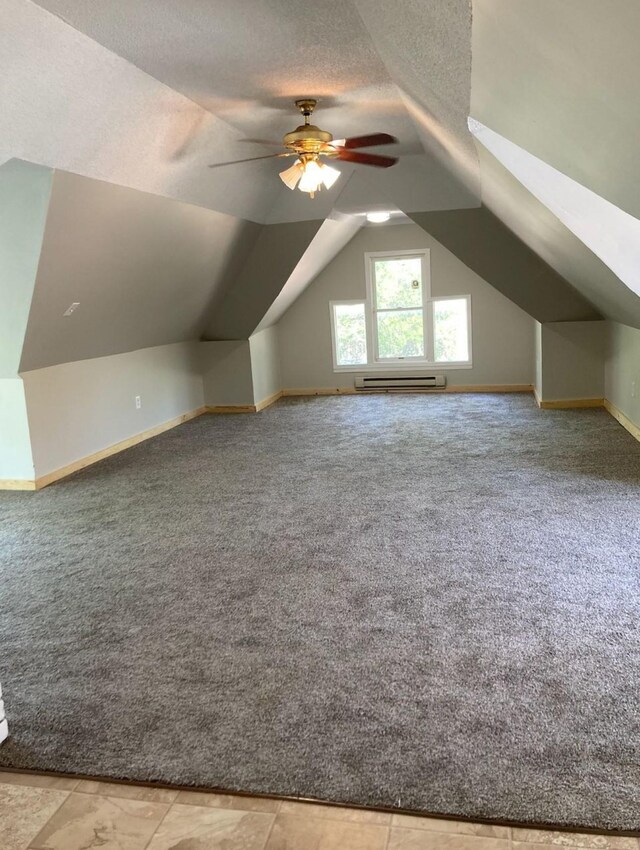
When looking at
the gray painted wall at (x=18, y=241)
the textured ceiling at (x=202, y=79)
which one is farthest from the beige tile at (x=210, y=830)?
the gray painted wall at (x=18, y=241)

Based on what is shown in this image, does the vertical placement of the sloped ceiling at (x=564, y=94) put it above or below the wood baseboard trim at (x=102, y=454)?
above

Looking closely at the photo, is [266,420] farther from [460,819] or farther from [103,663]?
[460,819]

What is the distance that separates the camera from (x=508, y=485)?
177 inches

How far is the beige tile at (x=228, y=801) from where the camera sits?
186 cm

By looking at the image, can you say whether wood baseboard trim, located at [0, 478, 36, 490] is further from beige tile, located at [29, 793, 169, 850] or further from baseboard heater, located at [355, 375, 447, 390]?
baseboard heater, located at [355, 375, 447, 390]

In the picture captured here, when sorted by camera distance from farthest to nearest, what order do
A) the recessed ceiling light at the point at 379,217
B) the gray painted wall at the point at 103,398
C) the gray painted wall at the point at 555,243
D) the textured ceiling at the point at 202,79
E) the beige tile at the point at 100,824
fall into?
the recessed ceiling light at the point at 379,217 < the gray painted wall at the point at 103,398 < the gray painted wall at the point at 555,243 < the textured ceiling at the point at 202,79 < the beige tile at the point at 100,824

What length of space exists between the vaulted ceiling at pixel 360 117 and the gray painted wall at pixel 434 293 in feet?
4.42

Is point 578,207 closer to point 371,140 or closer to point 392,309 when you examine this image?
point 371,140

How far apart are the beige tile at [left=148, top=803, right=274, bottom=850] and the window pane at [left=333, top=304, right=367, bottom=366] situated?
683 centimetres

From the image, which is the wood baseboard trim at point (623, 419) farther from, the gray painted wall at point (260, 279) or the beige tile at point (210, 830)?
the beige tile at point (210, 830)

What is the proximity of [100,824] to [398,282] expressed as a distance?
7.03 meters

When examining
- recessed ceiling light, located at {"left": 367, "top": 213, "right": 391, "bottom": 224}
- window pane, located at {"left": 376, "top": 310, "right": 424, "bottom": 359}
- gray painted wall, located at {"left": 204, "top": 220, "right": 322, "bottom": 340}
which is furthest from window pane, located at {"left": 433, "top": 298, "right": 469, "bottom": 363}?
gray painted wall, located at {"left": 204, "top": 220, "right": 322, "bottom": 340}

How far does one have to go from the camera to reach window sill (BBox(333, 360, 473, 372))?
26.5 feet

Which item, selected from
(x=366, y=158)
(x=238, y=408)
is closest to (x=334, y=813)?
(x=366, y=158)
